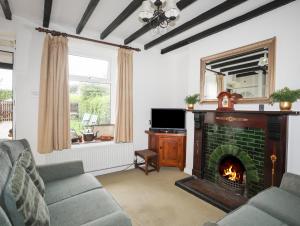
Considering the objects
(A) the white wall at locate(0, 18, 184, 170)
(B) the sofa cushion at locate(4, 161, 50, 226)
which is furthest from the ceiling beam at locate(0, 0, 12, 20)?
(B) the sofa cushion at locate(4, 161, 50, 226)

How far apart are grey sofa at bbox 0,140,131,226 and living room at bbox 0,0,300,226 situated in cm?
2

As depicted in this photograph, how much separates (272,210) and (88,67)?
3812 mm

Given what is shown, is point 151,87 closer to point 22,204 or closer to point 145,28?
point 145,28

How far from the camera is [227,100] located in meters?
3.10

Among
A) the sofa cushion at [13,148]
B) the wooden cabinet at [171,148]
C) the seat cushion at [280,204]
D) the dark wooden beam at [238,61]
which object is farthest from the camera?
the wooden cabinet at [171,148]

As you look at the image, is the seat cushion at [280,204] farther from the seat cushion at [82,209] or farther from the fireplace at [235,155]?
the seat cushion at [82,209]

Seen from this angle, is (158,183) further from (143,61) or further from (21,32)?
(21,32)

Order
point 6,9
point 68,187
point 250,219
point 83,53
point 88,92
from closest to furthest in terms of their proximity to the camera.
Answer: point 250,219
point 68,187
point 6,9
point 83,53
point 88,92

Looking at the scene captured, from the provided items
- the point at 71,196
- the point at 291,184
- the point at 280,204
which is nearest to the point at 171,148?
the point at 291,184

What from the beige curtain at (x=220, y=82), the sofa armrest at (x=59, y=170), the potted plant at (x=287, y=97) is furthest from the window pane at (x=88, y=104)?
the potted plant at (x=287, y=97)

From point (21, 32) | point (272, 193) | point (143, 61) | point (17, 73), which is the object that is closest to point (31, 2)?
point (21, 32)

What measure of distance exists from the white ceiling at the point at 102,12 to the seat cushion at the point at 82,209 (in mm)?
2499

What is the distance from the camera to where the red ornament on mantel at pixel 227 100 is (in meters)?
3.05

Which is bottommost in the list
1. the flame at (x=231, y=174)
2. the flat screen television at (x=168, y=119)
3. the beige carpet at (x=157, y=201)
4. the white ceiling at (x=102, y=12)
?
the beige carpet at (x=157, y=201)
